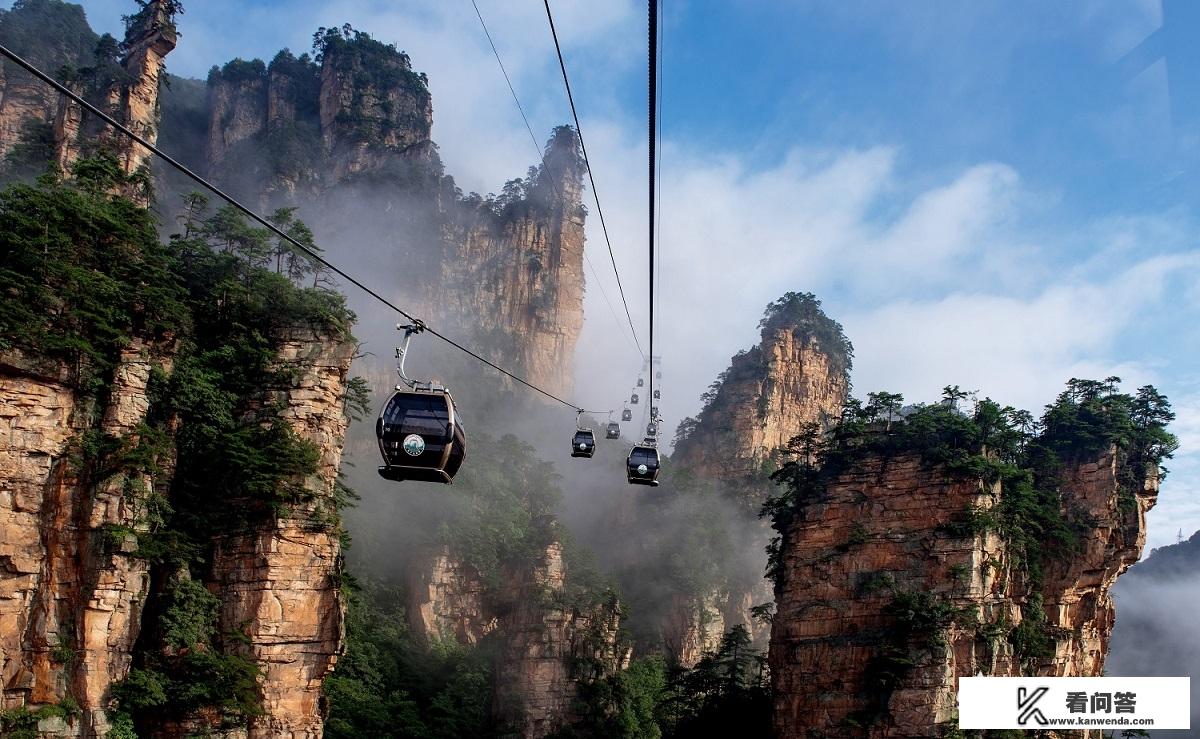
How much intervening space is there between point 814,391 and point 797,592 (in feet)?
122

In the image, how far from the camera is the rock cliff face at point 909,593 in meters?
31.1

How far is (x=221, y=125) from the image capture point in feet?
215

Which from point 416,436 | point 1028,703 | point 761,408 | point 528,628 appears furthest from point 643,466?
point 761,408

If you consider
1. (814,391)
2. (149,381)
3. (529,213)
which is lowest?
(149,381)

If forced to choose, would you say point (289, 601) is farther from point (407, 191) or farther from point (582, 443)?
point (407, 191)

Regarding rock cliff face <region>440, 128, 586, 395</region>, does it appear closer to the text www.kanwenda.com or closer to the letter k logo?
the letter k logo

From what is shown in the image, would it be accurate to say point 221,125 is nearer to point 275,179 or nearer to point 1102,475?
point 275,179

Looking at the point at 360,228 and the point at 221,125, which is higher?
the point at 221,125

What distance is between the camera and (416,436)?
511 inches

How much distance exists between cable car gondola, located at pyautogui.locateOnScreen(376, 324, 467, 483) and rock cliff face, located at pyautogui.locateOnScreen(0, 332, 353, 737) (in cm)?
1285

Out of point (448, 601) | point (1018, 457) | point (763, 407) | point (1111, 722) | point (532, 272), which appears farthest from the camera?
point (532, 272)

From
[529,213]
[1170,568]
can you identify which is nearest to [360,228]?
[529,213]

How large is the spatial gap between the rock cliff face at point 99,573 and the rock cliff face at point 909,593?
17.2 meters

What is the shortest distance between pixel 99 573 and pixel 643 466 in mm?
12869
